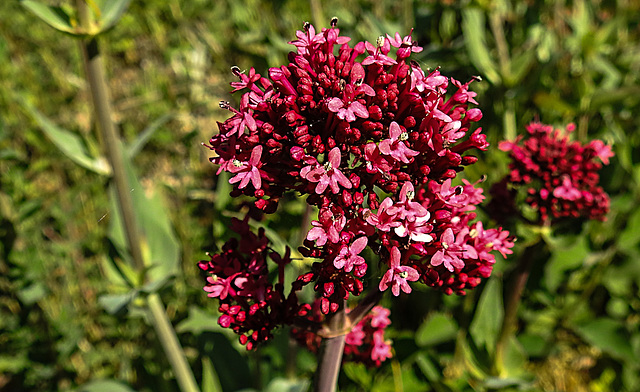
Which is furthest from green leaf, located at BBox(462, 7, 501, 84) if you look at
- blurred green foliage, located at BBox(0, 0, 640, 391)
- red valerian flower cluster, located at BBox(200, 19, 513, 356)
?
red valerian flower cluster, located at BBox(200, 19, 513, 356)

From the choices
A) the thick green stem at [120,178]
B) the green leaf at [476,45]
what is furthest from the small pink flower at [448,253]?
the green leaf at [476,45]

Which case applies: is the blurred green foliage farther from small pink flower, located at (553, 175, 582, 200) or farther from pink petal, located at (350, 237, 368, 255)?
pink petal, located at (350, 237, 368, 255)

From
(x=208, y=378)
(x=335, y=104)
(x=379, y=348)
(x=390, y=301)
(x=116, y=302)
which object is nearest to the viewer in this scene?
(x=335, y=104)

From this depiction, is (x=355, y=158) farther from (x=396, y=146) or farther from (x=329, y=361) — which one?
(x=329, y=361)

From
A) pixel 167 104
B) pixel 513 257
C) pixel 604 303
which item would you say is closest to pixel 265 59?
pixel 167 104

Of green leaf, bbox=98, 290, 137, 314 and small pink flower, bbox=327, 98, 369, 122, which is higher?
small pink flower, bbox=327, 98, 369, 122

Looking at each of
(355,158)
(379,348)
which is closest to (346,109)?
(355,158)

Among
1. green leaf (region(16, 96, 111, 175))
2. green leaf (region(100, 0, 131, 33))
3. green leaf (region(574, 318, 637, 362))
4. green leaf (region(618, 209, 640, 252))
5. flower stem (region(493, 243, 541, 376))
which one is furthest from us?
green leaf (region(618, 209, 640, 252))
